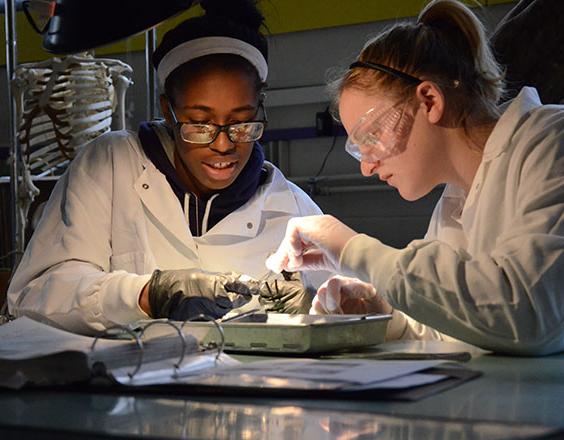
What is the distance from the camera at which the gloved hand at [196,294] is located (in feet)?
7.13

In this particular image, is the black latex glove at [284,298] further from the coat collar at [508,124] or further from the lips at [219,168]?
the coat collar at [508,124]

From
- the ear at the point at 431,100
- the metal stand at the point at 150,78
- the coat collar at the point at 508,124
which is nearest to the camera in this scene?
the coat collar at the point at 508,124

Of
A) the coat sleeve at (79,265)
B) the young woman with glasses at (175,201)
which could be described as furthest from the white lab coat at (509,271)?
the coat sleeve at (79,265)

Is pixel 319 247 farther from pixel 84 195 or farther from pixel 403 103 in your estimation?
pixel 84 195

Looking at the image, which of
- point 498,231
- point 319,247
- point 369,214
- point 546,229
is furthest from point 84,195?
point 369,214

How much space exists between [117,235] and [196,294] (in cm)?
57

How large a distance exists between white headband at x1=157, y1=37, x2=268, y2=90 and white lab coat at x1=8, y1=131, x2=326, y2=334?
31 centimetres

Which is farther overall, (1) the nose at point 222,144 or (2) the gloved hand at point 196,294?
(1) the nose at point 222,144

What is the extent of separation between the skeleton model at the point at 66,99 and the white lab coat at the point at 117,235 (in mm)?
1460

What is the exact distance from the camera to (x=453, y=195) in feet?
7.37

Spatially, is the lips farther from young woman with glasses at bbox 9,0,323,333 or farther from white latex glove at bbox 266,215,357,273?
white latex glove at bbox 266,215,357,273

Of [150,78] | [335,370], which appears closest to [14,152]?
[150,78]

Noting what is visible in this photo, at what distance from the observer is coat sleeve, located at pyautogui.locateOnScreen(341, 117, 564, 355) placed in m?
1.57

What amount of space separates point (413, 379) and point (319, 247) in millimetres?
799
